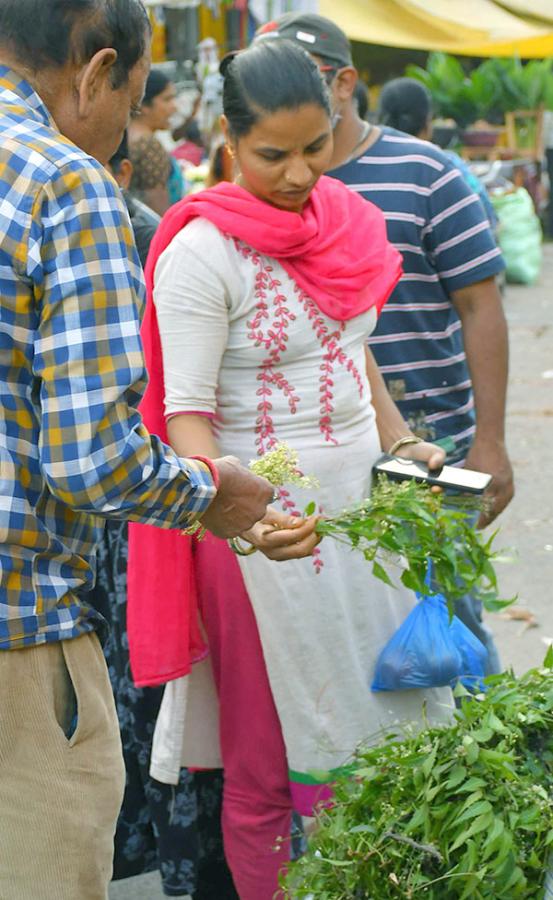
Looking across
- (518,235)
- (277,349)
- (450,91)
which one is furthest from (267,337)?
(450,91)

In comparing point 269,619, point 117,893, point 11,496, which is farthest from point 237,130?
point 117,893

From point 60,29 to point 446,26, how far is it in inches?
672

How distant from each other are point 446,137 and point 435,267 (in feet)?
42.8

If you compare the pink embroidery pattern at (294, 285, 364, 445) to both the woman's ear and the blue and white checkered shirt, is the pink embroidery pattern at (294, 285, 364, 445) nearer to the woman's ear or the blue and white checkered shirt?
the woman's ear

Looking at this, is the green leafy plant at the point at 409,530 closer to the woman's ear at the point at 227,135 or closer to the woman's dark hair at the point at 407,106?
the woman's ear at the point at 227,135

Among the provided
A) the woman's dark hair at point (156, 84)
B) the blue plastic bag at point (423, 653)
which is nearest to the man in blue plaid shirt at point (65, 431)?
the blue plastic bag at point (423, 653)

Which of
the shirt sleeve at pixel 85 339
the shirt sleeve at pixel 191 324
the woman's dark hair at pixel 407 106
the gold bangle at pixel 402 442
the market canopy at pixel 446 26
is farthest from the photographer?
the market canopy at pixel 446 26

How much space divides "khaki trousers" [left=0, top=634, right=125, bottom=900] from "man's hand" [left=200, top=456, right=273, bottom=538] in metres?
0.29

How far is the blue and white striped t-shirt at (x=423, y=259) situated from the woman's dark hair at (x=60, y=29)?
1.75m

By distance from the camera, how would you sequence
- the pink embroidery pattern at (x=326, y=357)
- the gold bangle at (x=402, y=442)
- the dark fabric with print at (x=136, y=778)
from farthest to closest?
the dark fabric with print at (x=136, y=778) < the gold bangle at (x=402, y=442) < the pink embroidery pattern at (x=326, y=357)

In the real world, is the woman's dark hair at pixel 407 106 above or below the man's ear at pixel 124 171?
below

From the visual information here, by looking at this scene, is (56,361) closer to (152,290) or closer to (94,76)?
(94,76)

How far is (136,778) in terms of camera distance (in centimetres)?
340

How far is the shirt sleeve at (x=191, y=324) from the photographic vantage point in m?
2.78
